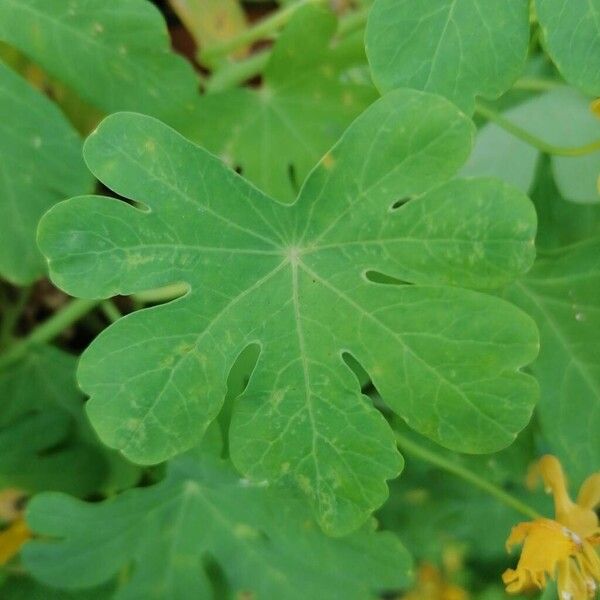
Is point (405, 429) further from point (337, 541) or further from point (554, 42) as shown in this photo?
point (554, 42)

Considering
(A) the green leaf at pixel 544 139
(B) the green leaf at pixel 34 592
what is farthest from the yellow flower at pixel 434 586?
(A) the green leaf at pixel 544 139

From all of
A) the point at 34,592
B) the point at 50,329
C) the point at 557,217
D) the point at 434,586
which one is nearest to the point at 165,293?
the point at 50,329

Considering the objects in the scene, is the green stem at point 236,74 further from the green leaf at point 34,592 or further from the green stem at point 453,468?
the green leaf at point 34,592

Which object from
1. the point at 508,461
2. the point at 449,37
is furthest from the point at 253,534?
the point at 449,37

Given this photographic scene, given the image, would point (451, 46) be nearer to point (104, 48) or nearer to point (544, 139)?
point (104, 48)

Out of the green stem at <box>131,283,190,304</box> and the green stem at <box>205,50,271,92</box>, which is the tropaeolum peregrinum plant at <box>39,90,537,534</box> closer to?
the green stem at <box>131,283,190,304</box>

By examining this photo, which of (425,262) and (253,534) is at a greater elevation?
(425,262)
